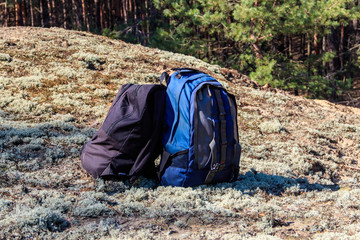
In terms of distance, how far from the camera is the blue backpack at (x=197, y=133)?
11.3ft

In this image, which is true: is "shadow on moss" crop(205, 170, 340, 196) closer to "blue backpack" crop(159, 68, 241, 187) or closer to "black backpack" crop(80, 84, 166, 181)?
"blue backpack" crop(159, 68, 241, 187)

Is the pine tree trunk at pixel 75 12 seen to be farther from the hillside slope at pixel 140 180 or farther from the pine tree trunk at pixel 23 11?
the hillside slope at pixel 140 180

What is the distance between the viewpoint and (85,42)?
32.1 ft

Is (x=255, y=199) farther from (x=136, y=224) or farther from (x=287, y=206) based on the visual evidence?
(x=136, y=224)

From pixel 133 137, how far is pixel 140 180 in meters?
0.53

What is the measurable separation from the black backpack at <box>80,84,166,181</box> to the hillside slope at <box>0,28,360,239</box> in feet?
0.62

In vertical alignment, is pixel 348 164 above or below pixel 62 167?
below

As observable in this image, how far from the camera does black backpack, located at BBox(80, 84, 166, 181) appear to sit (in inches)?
138

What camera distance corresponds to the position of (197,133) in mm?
3414

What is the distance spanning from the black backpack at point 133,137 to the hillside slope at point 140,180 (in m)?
0.19

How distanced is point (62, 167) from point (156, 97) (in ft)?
4.96

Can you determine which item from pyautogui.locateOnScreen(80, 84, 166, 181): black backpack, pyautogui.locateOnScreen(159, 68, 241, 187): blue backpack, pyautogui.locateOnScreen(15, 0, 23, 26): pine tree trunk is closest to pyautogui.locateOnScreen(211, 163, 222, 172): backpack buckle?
pyautogui.locateOnScreen(159, 68, 241, 187): blue backpack

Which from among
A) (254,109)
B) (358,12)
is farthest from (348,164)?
(358,12)

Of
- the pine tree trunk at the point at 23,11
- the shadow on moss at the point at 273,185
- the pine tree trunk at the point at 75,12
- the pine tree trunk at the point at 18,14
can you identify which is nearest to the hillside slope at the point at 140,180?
the shadow on moss at the point at 273,185
